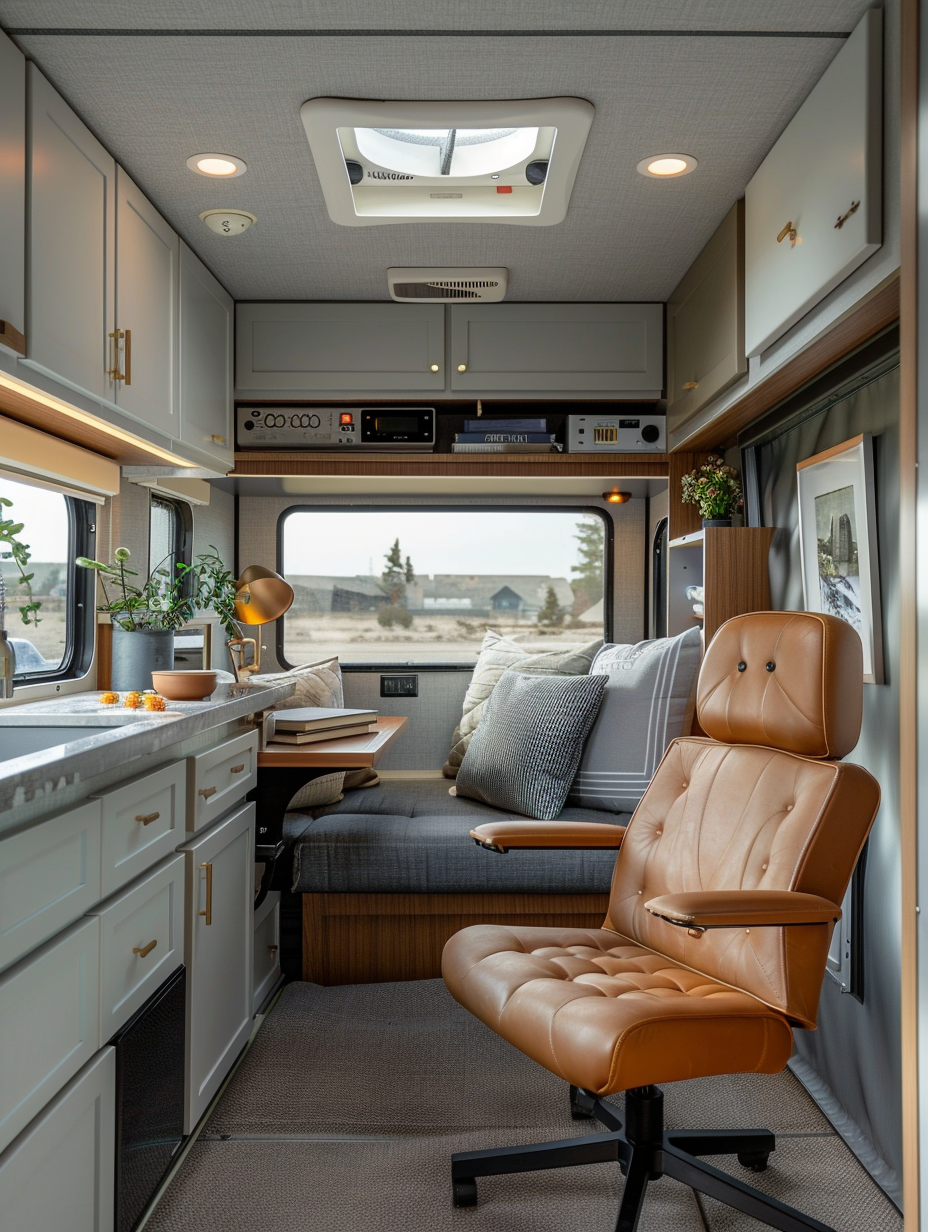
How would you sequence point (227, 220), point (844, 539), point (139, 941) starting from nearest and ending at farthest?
1. point (139, 941)
2. point (844, 539)
3. point (227, 220)

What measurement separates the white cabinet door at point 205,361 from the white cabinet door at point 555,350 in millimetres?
781

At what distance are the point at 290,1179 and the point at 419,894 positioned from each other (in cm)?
94

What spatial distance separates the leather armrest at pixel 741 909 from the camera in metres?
1.32

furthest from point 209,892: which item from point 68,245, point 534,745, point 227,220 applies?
point 227,220

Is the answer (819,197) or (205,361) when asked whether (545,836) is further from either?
(205,361)

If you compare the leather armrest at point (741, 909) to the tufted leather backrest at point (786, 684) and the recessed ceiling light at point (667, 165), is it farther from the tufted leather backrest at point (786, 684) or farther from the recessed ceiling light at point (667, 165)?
the recessed ceiling light at point (667, 165)

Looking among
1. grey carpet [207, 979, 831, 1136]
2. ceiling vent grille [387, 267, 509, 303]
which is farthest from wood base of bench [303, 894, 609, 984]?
ceiling vent grille [387, 267, 509, 303]

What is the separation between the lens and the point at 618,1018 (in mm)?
1372

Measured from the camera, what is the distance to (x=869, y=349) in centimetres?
191

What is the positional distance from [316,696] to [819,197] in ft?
7.54

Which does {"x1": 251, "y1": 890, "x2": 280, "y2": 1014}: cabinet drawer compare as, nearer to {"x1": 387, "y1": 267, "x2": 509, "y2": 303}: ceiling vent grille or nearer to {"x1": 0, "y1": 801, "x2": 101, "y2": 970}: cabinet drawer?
{"x1": 0, "y1": 801, "x2": 101, "y2": 970}: cabinet drawer

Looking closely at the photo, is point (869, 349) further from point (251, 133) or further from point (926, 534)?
point (251, 133)

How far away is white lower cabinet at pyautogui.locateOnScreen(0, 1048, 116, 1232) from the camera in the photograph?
1113 mm

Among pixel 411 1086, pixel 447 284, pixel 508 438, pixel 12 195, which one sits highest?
pixel 447 284
